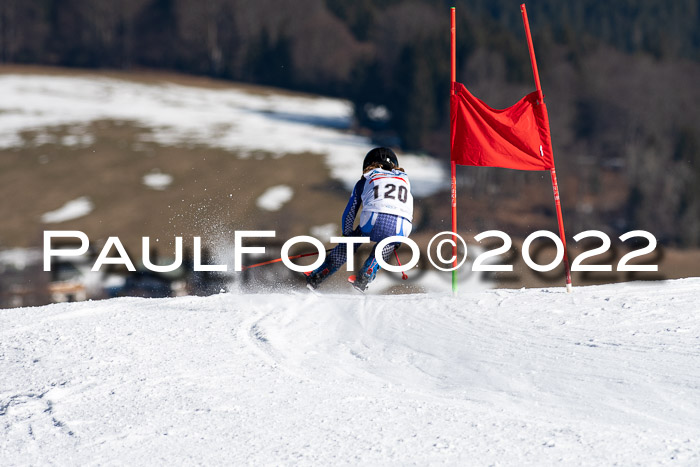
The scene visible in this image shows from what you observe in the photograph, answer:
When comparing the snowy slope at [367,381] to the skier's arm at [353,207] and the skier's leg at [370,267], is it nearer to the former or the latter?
the skier's leg at [370,267]

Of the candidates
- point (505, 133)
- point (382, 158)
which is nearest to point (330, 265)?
point (382, 158)

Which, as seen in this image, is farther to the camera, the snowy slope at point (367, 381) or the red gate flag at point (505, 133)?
the red gate flag at point (505, 133)

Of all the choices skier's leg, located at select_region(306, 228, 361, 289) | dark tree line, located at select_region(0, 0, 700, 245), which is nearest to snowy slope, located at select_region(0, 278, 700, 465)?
skier's leg, located at select_region(306, 228, 361, 289)

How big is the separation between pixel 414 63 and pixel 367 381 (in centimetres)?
5449

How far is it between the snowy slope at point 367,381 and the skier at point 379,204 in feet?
1.97

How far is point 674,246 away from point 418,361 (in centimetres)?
3972

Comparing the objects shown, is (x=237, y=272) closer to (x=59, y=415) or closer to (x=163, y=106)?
(x=59, y=415)

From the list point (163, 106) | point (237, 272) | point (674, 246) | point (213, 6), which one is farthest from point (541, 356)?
point (213, 6)

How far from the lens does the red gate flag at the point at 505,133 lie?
8422mm

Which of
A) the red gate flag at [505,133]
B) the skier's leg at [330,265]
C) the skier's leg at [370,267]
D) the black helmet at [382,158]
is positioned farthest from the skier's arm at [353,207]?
the red gate flag at [505,133]

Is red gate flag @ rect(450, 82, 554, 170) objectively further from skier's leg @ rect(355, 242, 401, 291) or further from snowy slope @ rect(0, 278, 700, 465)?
snowy slope @ rect(0, 278, 700, 465)

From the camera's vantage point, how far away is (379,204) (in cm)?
804

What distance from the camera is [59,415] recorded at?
5117mm

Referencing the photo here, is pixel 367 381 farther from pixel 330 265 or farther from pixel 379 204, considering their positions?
pixel 330 265
